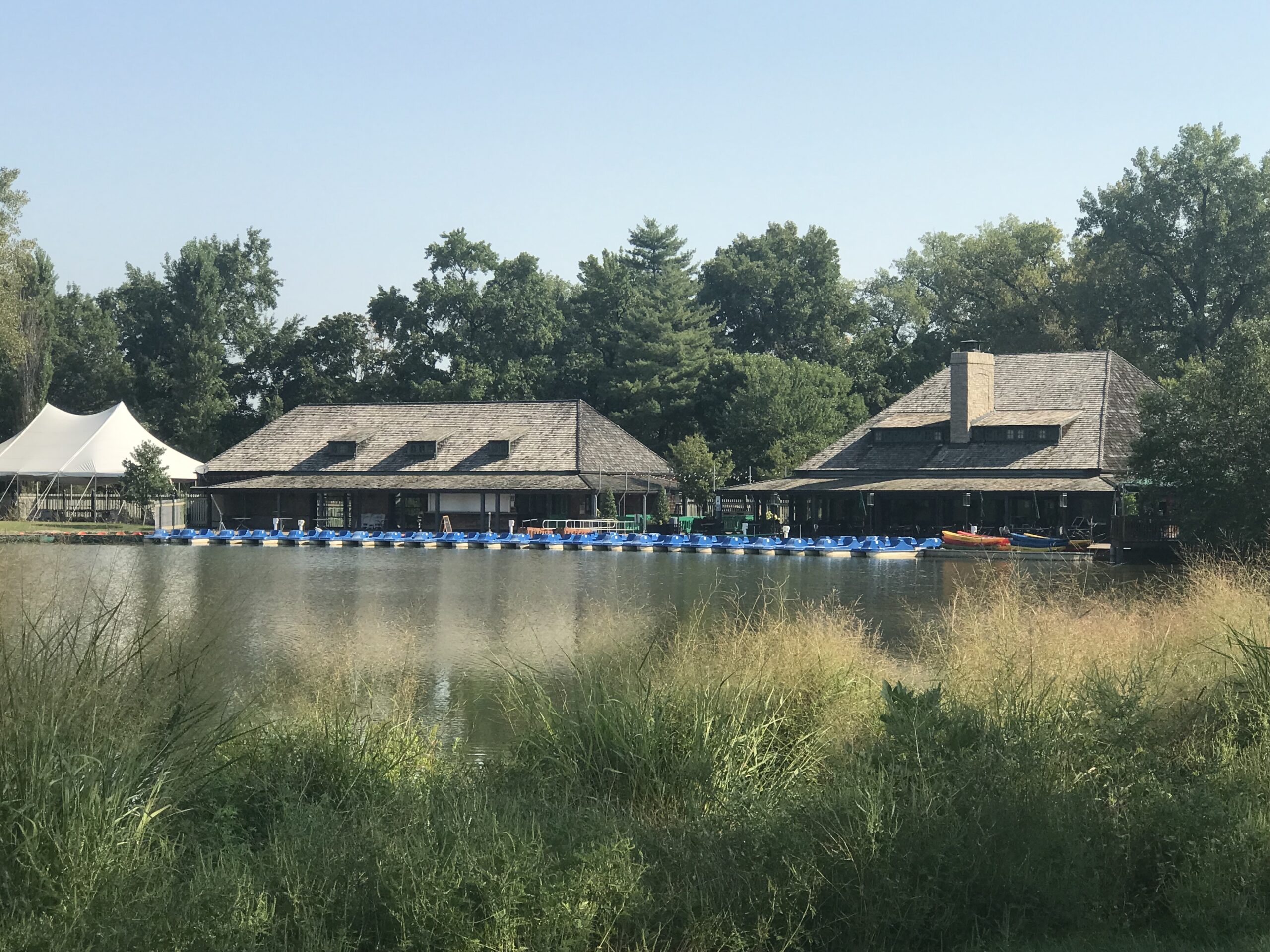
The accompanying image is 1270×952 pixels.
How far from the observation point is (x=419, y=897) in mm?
6059

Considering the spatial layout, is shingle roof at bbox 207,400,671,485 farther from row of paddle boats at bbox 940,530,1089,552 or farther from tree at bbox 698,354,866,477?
row of paddle boats at bbox 940,530,1089,552

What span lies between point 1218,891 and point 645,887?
2.70m

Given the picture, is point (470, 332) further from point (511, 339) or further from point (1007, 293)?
point (1007, 293)

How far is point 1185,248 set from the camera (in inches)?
2406

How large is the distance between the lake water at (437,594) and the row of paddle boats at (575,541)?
1507 mm

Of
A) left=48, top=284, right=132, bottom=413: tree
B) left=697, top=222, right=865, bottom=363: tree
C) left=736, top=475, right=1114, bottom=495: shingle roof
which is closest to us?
left=736, top=475, right=1114, bottom=495: shingle roof

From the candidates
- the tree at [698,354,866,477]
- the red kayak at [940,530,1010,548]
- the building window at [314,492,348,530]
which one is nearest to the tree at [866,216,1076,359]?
the tree at [698,354,866,477]

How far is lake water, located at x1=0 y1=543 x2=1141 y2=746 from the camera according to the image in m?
12.6

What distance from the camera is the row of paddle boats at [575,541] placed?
4478 centimetres

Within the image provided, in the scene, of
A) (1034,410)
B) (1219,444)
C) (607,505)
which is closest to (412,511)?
(607,505)

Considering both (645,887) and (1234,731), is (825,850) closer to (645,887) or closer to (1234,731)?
(645,887)

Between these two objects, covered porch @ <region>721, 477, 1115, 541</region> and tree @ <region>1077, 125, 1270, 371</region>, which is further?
tree @ <region>1077, 125, 1270, 371</region>

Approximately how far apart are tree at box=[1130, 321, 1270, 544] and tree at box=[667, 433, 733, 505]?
22.1m

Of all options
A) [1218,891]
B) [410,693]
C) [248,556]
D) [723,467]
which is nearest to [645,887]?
[1218,891]
